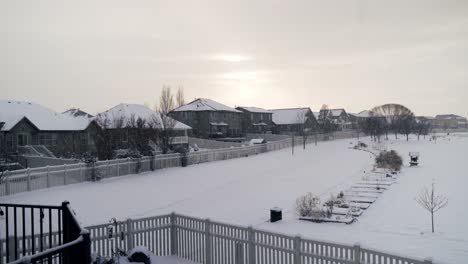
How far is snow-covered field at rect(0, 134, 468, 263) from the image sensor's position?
12.8 m

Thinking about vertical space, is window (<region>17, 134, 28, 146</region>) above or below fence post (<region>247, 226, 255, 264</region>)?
above

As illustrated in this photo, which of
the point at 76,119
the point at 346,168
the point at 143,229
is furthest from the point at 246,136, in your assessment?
the point at 143,229

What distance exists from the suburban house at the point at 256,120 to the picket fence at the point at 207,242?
67706 mm

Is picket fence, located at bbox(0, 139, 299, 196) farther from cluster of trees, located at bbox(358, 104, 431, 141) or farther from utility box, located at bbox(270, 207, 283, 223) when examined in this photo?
cluster of trees, located at bbox(358, 104, 431, 141)

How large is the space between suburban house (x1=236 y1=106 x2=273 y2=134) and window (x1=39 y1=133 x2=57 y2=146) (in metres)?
42.5

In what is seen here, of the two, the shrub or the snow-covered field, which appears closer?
the snow-covered field

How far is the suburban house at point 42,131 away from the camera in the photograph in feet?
120

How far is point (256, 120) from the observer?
3255 inches

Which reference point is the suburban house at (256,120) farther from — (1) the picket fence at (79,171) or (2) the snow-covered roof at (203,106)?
(1) the picket fence at (79,171)

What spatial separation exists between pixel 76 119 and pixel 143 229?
127 ft

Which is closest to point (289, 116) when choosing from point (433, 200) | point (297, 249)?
point (433, 200)

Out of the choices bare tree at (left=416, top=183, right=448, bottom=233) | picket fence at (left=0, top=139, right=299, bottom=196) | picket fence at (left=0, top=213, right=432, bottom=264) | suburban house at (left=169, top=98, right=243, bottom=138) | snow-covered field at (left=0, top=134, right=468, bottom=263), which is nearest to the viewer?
picket fence at (left=0, top=213, right=432, bottom=264)

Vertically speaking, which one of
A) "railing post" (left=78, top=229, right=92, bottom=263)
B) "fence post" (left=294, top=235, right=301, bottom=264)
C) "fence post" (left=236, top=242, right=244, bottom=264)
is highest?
"railing post" (left=78, top=229, right=92, bottom=263)

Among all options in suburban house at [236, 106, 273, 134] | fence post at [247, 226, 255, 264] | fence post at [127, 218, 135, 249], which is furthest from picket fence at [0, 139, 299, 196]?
suburban house at [236, 106, 273, 134]
